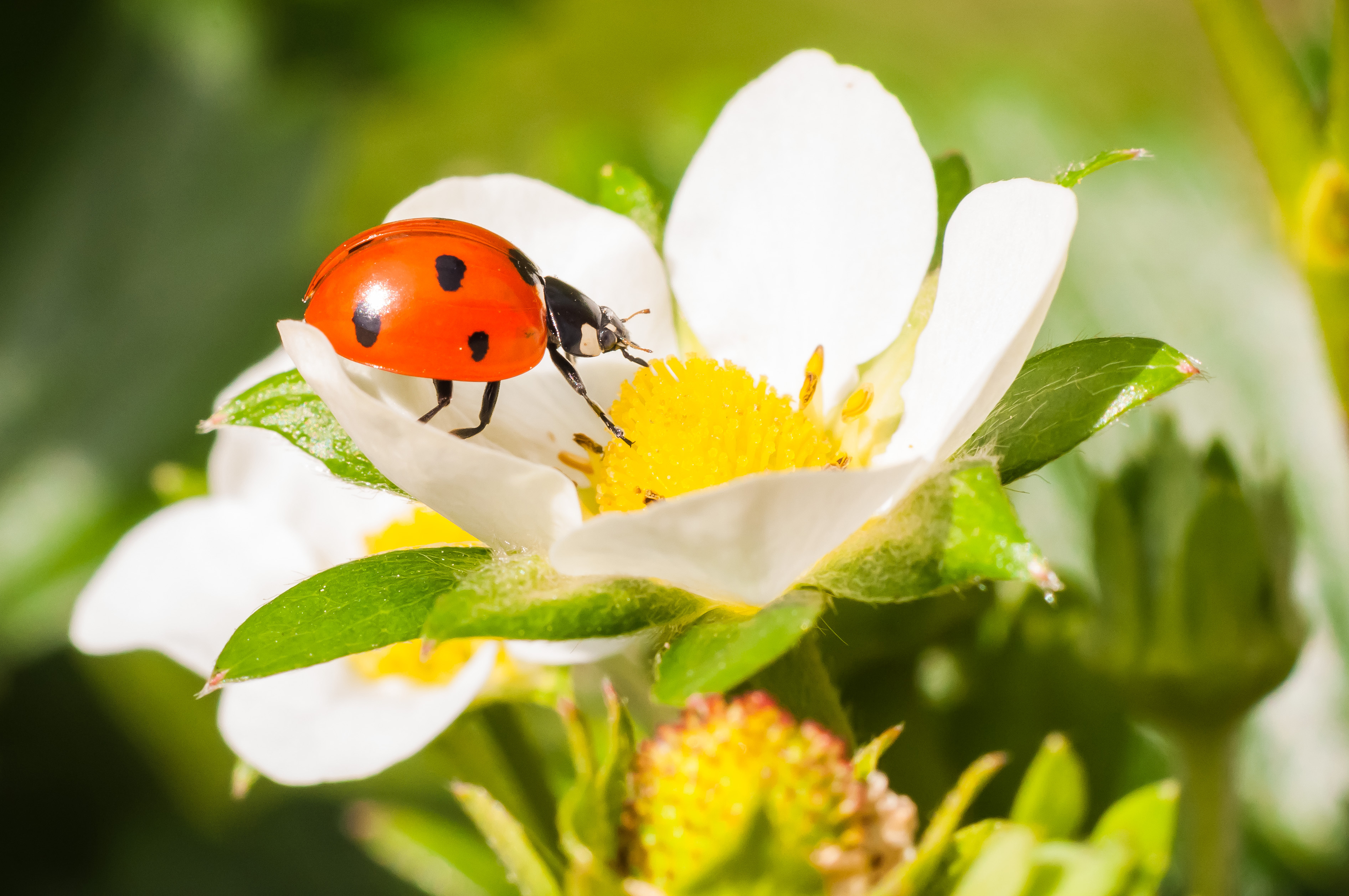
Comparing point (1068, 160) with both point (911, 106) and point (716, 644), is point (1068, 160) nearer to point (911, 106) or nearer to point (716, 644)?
point (911, 106)

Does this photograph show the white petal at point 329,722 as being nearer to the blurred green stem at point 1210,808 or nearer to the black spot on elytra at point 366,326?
the black spot on elytra at point 366,326

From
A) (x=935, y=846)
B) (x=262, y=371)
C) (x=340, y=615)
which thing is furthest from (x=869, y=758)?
(x=262, y=371)

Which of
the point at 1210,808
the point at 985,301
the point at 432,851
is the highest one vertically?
the point at 985,301

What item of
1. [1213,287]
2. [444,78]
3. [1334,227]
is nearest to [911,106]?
[1213,287]

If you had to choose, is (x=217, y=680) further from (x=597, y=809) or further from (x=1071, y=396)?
(x=1071, y=396)

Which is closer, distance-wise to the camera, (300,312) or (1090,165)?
(1090,165)

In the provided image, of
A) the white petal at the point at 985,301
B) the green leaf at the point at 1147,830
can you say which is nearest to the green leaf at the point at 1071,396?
the white petal at the point at 985,301
